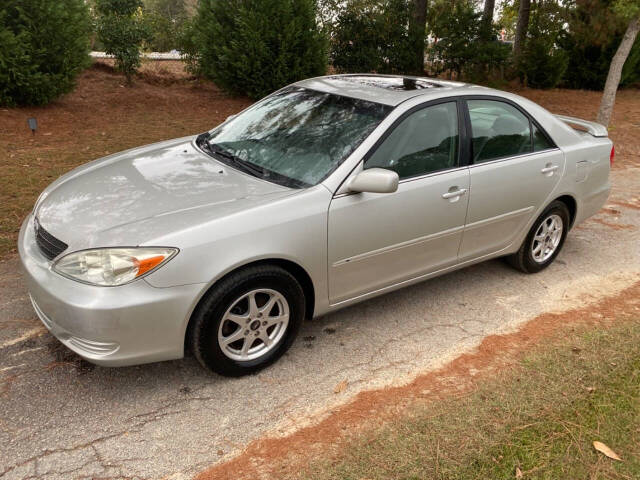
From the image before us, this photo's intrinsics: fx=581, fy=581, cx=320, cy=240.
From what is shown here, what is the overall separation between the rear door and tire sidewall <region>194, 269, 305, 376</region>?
1.46 m

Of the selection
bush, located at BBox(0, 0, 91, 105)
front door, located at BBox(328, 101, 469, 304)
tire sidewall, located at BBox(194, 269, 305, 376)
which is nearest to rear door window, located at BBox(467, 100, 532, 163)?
front door, located at BBox(328, 101, 469, 304)

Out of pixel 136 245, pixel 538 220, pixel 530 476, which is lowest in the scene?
pixel 530 476

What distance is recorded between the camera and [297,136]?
392cm

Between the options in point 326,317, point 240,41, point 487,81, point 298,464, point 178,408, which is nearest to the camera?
point 298,464

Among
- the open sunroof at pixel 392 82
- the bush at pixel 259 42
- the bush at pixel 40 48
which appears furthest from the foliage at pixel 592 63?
the open sunroof at pixel 392 82

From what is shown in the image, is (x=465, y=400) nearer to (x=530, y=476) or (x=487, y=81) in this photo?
(x=530, y=476)

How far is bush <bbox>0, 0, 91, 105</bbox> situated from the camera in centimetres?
835

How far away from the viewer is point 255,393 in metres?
3.29

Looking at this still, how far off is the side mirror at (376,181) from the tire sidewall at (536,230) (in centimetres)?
190

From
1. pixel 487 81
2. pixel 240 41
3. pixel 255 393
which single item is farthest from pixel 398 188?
pixel 487 81

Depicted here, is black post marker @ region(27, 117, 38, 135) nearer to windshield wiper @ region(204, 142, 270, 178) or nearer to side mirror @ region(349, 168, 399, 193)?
windshield wiper @ region(204, 142, 270, 178)

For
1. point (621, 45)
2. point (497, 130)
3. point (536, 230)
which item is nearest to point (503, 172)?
point (497, 130)

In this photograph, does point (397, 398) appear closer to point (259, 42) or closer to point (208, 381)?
point (208, 381)

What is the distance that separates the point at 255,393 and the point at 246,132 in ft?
6.26
